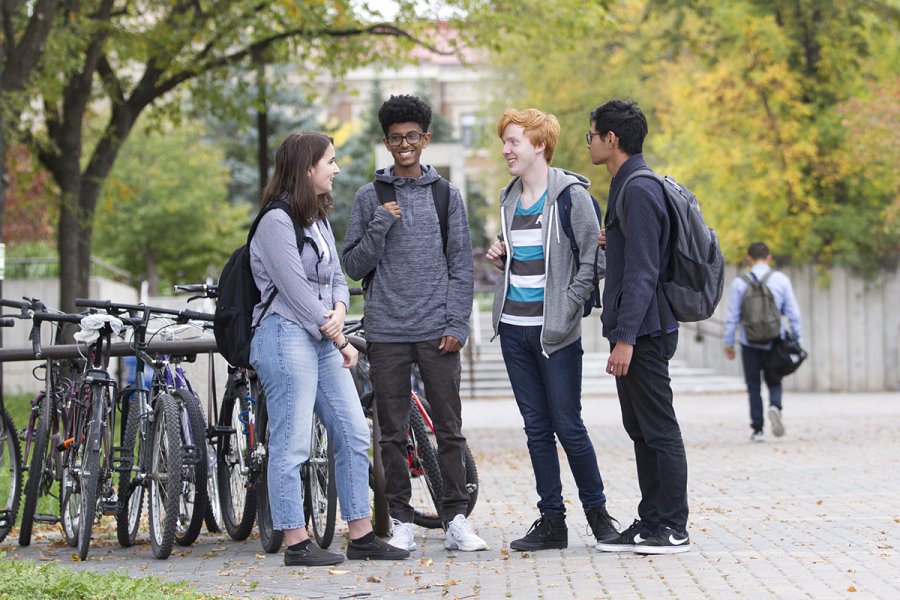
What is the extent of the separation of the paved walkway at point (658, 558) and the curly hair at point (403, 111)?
6.70ft

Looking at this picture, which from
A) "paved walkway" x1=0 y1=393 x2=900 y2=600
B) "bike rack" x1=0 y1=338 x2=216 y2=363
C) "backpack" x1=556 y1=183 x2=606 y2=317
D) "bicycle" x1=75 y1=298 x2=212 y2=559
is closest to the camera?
"paved walkway" x1=0 y1=393 x2=900 y2=600

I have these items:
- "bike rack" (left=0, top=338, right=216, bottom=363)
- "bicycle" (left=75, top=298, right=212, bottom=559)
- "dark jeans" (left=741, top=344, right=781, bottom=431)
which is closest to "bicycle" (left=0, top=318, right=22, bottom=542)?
"bike rack" (left=0, top=338, right=216, bottom=363)

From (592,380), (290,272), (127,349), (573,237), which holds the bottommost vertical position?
(592,380)

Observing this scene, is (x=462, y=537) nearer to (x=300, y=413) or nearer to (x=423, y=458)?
(x=423, y=458)

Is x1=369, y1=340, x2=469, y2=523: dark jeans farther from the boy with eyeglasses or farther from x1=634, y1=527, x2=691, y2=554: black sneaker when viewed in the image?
x1=634, y1=527, x2=691, y2=554: black sneaker

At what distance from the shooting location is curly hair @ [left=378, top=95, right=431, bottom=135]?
7.41 meters

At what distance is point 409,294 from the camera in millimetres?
7562

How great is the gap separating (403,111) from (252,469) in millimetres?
1936

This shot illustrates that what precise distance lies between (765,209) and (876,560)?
2002 cm

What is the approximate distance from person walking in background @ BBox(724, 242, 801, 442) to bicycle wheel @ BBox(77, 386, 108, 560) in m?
8.44

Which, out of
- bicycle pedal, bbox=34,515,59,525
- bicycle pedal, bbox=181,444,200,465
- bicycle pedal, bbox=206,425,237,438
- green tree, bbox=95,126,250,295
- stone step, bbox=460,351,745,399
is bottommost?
bicycle pedal, bbox=34,515,59,525

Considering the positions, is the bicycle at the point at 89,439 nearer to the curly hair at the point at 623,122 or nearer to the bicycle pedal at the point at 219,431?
the bicycle pedal at the point at 219,431

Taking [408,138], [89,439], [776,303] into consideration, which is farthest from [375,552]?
[776,303]

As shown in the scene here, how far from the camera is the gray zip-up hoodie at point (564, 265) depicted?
7.31 metres
